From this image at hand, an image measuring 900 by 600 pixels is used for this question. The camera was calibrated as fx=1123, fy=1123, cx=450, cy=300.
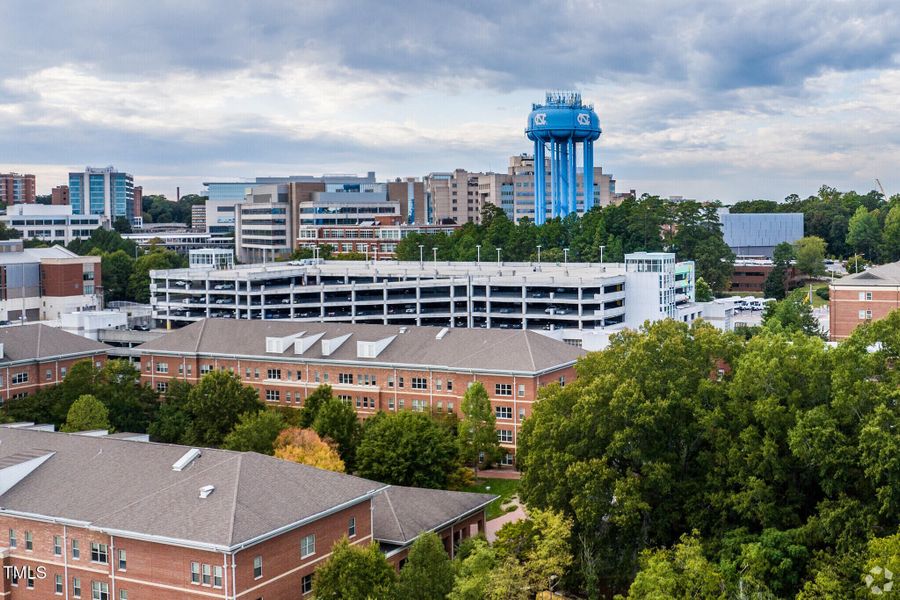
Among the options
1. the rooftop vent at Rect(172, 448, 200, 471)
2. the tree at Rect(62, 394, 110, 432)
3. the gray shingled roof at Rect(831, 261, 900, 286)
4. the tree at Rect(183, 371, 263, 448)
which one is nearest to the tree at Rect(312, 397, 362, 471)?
the tree at Rect(183, 371, 263, 448)

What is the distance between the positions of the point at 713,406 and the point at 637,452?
4.82 m

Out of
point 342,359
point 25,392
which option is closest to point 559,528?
point 342,359

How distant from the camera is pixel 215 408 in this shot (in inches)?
2972

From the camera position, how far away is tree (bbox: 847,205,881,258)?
184875 mm

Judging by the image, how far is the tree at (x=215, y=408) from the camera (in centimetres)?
7412

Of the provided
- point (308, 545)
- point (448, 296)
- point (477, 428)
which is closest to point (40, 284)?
point (448, 296)

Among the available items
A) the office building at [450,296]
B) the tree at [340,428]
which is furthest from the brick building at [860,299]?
the tree at [340,428]

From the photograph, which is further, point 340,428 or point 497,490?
point 497,490

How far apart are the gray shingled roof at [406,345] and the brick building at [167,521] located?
28.4 meters

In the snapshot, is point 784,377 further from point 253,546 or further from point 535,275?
point 535,275

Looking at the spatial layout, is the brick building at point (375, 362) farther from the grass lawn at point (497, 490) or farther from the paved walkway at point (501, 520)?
the paved walkway at point (501, 520)

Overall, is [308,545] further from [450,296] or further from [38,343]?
[450,296]

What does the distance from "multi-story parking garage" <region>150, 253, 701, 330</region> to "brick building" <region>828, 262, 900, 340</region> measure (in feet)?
56.2

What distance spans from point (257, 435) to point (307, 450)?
5262 mm
